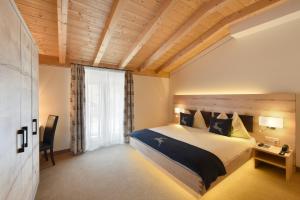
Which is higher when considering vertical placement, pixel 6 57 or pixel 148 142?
pixel 6 57

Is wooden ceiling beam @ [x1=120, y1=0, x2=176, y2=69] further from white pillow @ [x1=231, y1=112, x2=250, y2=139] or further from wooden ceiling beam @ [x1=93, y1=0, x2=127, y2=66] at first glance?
white pillow @ [x1=231, y1=112, x2=250, y2=139]

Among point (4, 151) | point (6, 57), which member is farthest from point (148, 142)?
point (6, 57)

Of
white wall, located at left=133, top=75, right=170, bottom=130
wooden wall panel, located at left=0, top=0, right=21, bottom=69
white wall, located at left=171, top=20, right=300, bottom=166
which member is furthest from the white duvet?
wooden wall panel, located at left=0, top=0, right=21, bottom=69

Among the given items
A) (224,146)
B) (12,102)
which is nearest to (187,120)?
(224,146)

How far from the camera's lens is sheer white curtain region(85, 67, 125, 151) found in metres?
4.24

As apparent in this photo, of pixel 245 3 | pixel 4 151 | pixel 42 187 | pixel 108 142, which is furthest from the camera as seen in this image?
pixel 108 142

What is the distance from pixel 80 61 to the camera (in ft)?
13.5

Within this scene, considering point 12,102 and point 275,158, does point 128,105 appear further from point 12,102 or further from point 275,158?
point 275,158

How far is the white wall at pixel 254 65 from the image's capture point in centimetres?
296

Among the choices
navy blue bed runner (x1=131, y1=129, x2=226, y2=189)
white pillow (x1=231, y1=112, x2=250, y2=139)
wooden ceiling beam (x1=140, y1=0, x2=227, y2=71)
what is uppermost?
wooden ceiling beam (x1=140, y1=0, x2=227, y2=71)

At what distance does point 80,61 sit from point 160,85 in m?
2.83

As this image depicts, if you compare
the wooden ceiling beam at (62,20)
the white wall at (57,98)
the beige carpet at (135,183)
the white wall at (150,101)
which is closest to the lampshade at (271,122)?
the beige carpet at (135,183)

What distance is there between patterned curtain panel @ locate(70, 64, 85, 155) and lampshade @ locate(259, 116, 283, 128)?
13.8 feet

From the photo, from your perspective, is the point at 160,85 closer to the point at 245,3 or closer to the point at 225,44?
the point at 225,44
